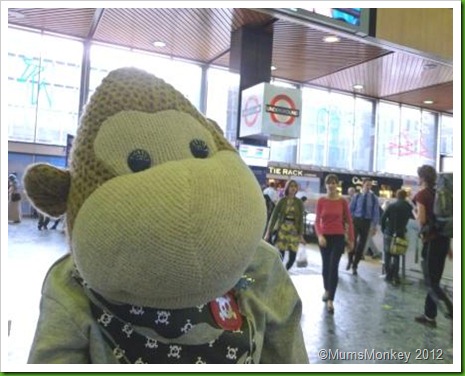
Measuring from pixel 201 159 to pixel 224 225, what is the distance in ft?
0.40

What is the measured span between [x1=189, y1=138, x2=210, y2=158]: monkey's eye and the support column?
19.1ft

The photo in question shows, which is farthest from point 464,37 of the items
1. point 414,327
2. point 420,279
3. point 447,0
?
point 420,279

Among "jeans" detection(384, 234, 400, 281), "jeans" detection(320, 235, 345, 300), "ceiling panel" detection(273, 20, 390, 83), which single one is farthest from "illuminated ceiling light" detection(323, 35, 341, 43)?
"jeans" detection(320, 235, 345, 300)

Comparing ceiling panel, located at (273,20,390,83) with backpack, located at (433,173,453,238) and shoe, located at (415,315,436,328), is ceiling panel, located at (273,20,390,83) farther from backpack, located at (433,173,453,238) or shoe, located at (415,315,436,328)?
shoe, located at (415,315,436,328)

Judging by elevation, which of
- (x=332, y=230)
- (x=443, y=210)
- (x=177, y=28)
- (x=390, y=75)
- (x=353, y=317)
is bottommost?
(x=353, y=317)

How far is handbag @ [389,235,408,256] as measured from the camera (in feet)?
17.9

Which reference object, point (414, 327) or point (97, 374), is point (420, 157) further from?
point (97, 374)

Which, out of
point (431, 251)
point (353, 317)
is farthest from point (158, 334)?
point (353, 317)

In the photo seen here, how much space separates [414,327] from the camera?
3.60 metres

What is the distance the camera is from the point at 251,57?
266 inches

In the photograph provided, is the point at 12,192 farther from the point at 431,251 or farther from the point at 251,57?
the point at 251,57

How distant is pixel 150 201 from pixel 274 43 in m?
7.91

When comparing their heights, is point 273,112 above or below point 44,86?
below

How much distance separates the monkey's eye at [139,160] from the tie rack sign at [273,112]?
→ 4.95 meters
